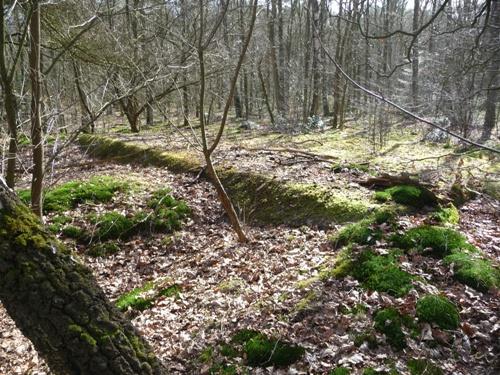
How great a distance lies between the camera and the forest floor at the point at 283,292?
139 inches

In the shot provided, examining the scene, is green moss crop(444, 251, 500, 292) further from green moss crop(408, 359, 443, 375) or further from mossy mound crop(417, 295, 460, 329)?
green moss crop(408, 359, 443, 375)

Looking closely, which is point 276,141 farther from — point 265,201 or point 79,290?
point 79,290

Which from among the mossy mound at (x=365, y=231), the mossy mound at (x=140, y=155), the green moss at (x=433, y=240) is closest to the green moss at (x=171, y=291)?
the mossy mound at (x=365, y=231)

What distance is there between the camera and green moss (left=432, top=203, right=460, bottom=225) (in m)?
5.45

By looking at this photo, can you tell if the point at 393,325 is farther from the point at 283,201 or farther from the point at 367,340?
the point at 283,201

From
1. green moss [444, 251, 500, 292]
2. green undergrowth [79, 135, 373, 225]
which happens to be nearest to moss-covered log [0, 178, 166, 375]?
green undergrowth [79, 135, 373, 225]

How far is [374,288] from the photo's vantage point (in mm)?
4238

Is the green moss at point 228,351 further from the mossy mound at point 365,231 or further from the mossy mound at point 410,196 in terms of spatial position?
the mossy mound at point 410,196

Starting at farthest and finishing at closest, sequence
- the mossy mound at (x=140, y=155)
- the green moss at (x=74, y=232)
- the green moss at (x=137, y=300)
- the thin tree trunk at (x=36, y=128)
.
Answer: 1. the mossy mound at (x=140, y=155)
2. the green moss at (x=74, y=232)
3. the green moss at (x=137, y=300)
4. the thin tree trunk at (x=36, y=128)

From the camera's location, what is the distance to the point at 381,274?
439 centimetres

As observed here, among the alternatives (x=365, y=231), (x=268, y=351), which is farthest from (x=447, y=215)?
(x=268, y=351)

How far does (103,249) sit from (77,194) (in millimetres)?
1852

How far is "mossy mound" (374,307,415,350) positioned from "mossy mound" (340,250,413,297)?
0.35m

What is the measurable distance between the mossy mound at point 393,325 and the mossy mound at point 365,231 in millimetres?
1336
